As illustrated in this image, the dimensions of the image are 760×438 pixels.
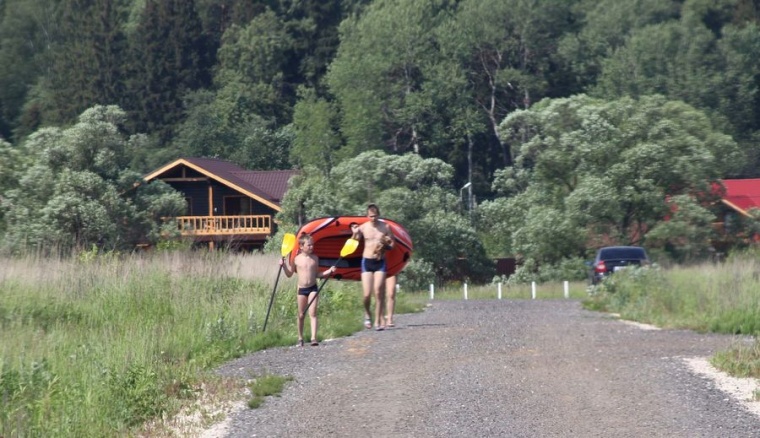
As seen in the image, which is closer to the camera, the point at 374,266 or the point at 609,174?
the point at 374,266

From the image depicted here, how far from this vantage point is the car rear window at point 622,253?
127ft

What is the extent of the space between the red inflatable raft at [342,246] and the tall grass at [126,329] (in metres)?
0.90

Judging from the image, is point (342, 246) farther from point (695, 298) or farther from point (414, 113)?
point (414, 113)

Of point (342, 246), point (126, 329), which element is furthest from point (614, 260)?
point (126, 329)

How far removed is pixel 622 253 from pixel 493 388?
24263mm

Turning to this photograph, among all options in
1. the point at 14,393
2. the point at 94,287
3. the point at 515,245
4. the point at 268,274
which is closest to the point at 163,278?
the point at 94,287

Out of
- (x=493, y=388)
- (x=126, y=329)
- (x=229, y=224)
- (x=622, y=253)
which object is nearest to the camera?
(x=493, y=388)

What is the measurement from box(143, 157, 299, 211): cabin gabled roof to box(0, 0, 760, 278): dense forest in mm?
2470

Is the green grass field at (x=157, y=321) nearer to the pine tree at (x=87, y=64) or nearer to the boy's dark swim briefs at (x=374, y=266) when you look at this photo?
the boy's dark swim briefs at (x=374, y=266)

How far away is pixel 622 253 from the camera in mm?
38812

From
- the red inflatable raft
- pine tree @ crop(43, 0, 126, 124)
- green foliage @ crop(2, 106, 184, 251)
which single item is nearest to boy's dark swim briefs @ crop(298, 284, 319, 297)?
the red inflatable raft

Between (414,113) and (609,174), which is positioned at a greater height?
(414,113)

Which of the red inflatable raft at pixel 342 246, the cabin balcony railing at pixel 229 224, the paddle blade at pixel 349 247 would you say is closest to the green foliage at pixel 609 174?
the cabin balcony railing at pixel 229 224

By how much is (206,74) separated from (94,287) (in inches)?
3093
